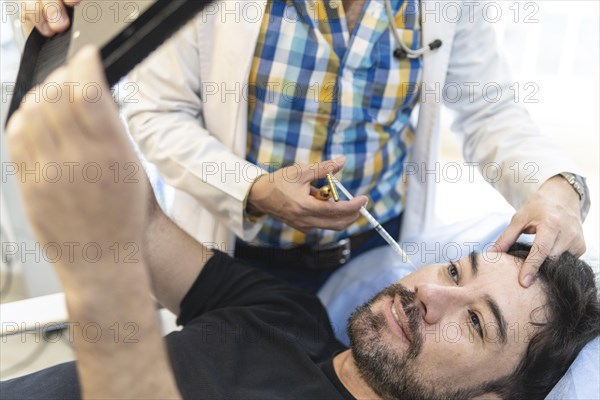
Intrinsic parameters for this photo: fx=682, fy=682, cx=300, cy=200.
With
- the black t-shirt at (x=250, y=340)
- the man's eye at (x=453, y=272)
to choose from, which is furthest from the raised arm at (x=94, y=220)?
the man's eye at (x=453, y=272)

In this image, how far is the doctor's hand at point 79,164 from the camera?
54 centimetres

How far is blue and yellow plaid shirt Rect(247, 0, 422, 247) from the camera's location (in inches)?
56.3

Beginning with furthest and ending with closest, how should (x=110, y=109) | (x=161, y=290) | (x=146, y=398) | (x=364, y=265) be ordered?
(x=364, y=265) → (x=161, y=290) → (x=146, y=398) → (x=110, y=109)

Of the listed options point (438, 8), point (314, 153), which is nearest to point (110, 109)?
point (314, 153)

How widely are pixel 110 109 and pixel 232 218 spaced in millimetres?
963

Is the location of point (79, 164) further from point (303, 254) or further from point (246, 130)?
point (303, 254)

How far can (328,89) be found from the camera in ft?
4.86

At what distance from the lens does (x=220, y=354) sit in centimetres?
134

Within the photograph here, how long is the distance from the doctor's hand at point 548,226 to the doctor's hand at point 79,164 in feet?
3.01

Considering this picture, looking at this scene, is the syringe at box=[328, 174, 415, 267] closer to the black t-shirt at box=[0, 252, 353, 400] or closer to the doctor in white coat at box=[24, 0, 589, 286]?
the doctor in white coat at box=[24, 0, 589, 286]

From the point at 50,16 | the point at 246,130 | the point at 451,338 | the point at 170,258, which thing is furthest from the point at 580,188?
the point at 50,16

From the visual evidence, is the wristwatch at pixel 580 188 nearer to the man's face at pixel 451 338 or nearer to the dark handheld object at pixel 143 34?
the man's face at pixel 451 338

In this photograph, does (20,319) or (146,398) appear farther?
(20,319)

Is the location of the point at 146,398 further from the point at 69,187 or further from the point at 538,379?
the point at 538,379
